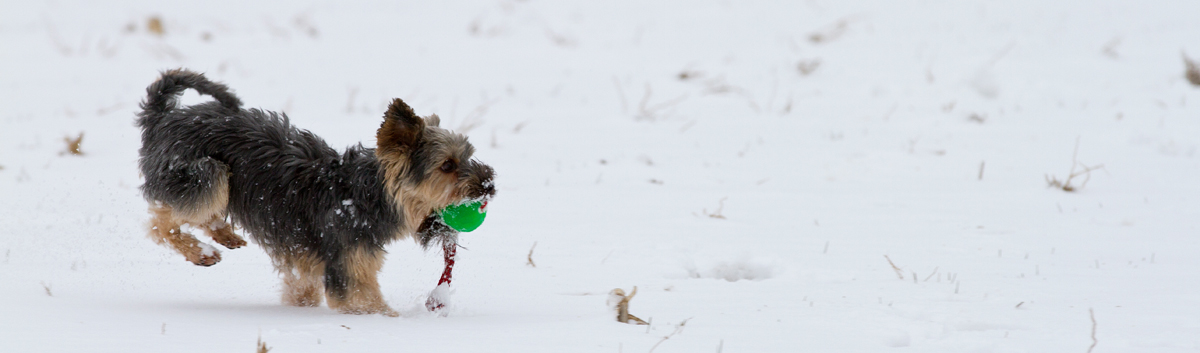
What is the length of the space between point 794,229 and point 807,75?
221 inches

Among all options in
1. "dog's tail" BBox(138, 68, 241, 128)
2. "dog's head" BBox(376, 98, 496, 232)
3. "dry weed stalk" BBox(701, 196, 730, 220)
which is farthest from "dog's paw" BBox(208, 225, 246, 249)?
"dry weed stalk" BBox(701, 196, 730, 220)

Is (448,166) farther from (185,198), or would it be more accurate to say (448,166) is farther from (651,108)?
(651,108)

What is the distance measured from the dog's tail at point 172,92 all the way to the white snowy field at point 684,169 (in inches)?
32.2

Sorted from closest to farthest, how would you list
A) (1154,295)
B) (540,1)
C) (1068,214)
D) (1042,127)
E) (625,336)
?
(625,336) → (1154,295) → (1068,214) → (1042,127) → (540,1)

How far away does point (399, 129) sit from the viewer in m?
3.72

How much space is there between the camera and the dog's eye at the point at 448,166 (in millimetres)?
3791

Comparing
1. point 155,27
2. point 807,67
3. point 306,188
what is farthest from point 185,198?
point 155,27

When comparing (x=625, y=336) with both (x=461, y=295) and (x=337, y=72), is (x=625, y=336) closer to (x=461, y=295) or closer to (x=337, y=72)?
(x=461, y=295)

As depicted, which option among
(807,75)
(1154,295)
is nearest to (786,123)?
(807,75)

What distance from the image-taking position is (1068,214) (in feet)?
20.7

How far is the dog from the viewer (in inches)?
150

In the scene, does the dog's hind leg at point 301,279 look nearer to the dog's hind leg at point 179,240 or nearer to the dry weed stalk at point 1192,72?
the dog's hind leg at point 179,240

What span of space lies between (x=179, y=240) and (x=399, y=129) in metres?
1.36

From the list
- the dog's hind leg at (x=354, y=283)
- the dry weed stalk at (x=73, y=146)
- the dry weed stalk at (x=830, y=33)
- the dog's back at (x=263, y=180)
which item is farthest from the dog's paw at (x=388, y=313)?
the dry weed stalk at (x=830, y=33)
